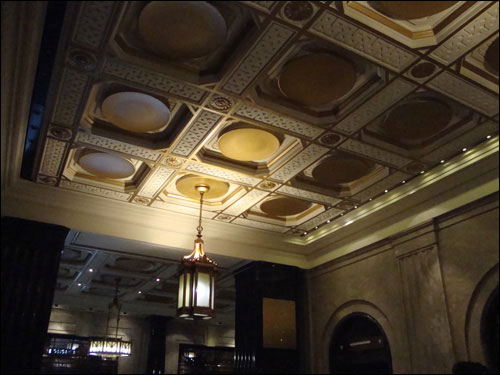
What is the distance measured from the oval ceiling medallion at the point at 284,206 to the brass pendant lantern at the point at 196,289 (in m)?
2.01

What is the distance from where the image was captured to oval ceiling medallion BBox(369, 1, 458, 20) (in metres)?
3.84

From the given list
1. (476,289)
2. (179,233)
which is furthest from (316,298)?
(476,289)

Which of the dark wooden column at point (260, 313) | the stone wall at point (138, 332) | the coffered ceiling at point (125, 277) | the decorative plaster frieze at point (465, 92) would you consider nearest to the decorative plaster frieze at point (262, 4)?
the decorative plaster frieze at point (465, 92)

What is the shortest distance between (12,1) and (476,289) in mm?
5811

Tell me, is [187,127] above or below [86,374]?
above

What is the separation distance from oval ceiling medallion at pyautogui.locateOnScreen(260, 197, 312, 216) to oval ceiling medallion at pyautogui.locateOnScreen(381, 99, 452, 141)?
2174 mm

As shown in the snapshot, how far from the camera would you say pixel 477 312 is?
5828 mm

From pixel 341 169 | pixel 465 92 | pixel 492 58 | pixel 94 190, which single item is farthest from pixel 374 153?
pixel 94 190

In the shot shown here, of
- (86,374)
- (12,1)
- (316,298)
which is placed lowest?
(86,374)

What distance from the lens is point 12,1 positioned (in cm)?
350

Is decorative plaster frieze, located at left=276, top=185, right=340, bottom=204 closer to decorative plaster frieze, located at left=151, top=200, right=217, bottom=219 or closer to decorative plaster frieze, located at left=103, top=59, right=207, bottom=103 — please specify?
decorative plaster frieze, located at left=151, top=200, right=217, bottom=219

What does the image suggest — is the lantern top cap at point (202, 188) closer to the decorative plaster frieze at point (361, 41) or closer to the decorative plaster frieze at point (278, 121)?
the decorative plaster frieze at point (278, 121)

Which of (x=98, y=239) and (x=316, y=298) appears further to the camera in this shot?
(x=316, y=298)

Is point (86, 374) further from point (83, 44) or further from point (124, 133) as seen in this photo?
point (83, 44)
